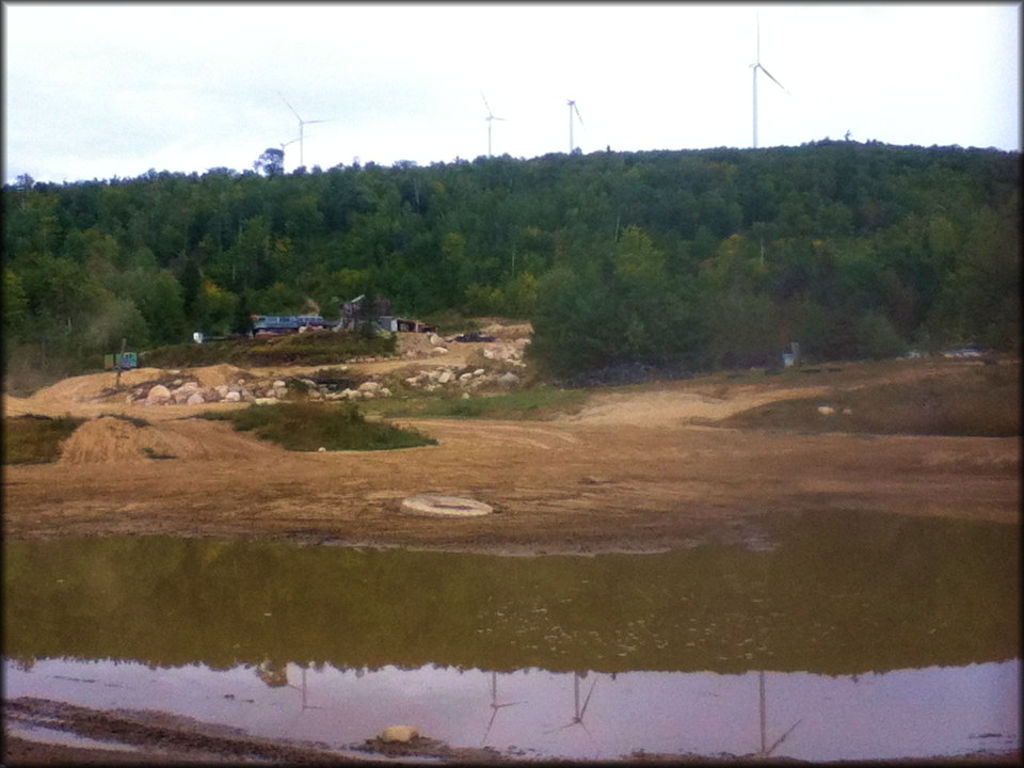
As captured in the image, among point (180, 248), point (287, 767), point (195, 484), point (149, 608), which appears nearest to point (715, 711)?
point (287, 767)

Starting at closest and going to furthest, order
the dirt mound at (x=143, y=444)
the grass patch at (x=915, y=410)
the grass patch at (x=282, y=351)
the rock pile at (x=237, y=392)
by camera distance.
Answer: the grass patch at (x=915, y=410) < the dirt mound at (x=143, y=444) < the rock pile at (x=237, y=392) < the grass patch at (x=282, y=351)

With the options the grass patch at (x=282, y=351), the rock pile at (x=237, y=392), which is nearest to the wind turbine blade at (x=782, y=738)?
the rock pile at (x=237, y=392)

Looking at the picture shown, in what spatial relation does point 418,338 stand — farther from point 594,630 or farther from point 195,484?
point 594,630

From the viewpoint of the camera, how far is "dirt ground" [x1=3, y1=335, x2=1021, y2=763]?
15781 mm

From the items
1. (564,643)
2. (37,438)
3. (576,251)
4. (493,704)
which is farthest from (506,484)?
(576,251)

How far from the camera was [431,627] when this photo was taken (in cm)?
1080

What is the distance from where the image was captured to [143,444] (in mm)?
23078

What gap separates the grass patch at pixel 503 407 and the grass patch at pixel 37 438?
48.5 feet

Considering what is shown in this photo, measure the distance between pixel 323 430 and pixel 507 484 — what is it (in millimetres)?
7477

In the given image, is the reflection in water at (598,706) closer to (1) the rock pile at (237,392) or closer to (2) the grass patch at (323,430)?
(2) the grass patch at (323,430)

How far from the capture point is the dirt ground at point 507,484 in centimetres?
1578

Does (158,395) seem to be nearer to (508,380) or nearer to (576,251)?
(508,380)

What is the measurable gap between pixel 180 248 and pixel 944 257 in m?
51.9

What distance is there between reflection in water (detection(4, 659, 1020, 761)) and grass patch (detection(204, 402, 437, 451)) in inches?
606
